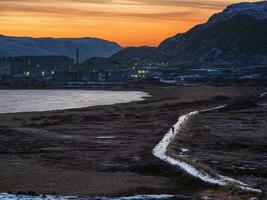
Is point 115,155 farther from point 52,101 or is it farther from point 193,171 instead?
point 52,101

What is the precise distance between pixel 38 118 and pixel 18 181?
37947 millimetres

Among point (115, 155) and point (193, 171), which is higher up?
point (193, 171)

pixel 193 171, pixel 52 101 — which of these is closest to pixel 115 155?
pixel 193 171

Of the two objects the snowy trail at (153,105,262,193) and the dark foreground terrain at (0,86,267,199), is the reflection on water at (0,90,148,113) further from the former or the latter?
the snowy trail at (153,105,262,193)

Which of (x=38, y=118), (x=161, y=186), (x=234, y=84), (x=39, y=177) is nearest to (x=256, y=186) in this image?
(x=161, y=186)

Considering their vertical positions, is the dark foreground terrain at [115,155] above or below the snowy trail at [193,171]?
below

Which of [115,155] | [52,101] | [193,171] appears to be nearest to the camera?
[193,171]

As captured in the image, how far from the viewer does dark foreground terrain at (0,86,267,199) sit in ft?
84.5

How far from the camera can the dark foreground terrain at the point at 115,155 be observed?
84.5 ft

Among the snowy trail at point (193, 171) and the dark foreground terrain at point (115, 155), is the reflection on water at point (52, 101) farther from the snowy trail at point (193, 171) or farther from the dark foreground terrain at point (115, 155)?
the snowy trail at point (193, 171)

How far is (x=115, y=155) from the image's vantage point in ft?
116

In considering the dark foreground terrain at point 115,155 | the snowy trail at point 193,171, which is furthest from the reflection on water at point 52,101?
the snowy trail at point 193,171

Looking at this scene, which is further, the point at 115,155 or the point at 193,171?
the point at 115,155

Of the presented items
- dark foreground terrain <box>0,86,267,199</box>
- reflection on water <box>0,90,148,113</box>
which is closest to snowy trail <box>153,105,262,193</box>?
dark foreground terrain <box>0,86,267,199</box>
